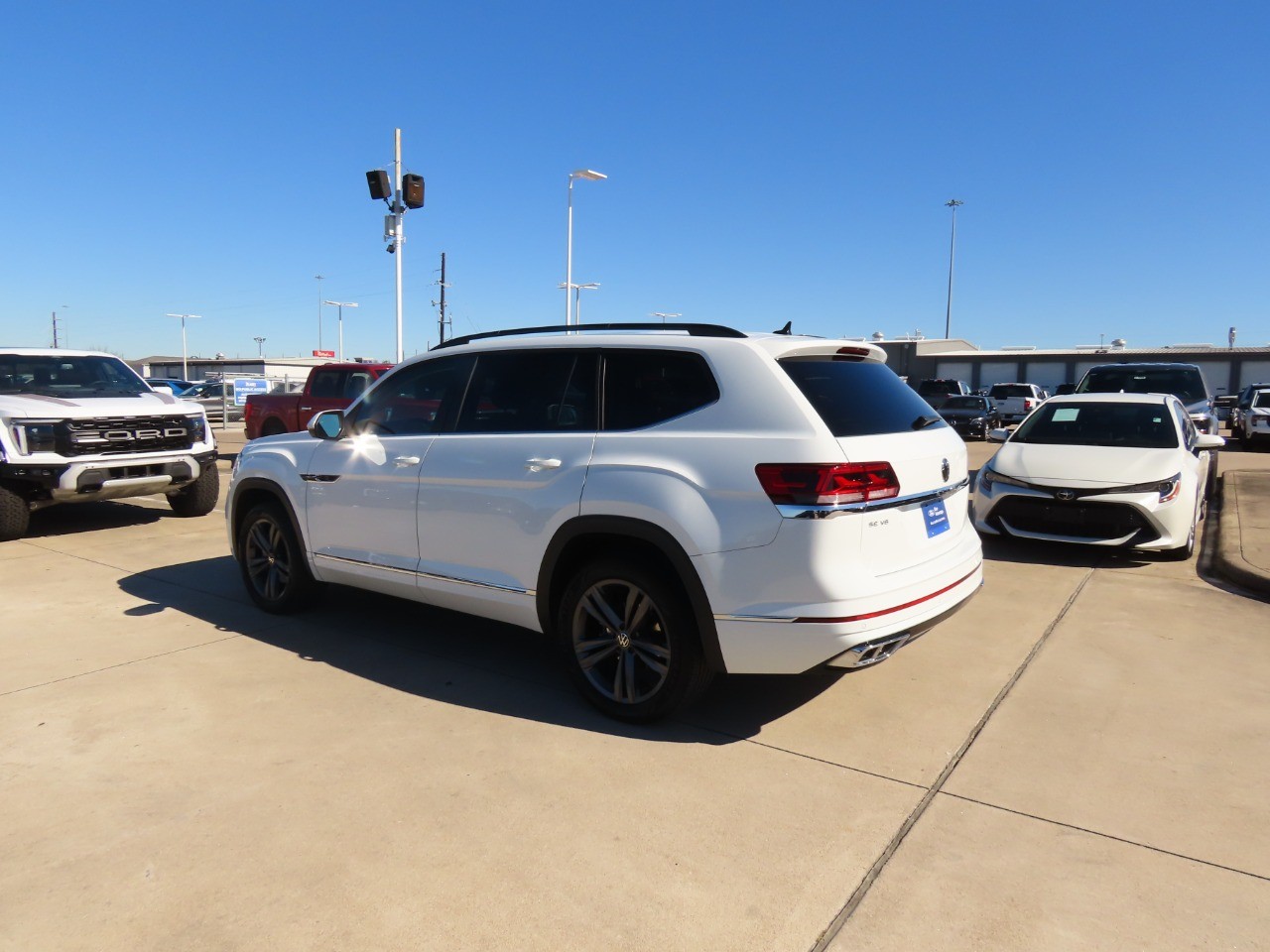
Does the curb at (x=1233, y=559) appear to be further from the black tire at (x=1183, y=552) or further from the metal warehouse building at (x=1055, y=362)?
the metal warehouse building at (x=1055, y=362)

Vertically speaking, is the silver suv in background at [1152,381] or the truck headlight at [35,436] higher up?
the silver suv in background at [1152,381]

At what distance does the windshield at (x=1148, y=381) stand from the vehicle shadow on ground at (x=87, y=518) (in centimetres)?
1232

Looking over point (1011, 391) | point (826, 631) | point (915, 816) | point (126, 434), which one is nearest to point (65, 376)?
point (126, 434)

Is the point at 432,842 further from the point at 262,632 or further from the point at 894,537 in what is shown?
the point at 262,632

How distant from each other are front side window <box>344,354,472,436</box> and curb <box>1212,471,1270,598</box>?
19.0 ft

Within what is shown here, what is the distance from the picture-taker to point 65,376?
30.4 feet

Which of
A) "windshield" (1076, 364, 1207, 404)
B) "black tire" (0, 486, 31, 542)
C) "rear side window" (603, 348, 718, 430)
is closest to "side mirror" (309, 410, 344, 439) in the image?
"rear side window" (603, 348, 718, 430)

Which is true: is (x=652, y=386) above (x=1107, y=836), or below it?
above

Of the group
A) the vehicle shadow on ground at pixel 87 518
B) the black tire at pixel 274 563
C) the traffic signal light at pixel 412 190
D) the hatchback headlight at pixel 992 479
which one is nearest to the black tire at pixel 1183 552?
the hatchback headlight at pixel 992 479

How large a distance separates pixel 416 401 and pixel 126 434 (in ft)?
17.6

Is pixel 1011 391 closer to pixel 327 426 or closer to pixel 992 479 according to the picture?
pixel 992 479

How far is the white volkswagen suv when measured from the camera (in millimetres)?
3389

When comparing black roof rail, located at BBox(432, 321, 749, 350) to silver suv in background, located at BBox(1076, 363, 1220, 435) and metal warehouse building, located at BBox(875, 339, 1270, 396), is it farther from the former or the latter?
metal warehouse building, located at BBox(875, 339, 1270, 396)

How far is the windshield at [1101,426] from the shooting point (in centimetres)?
813
